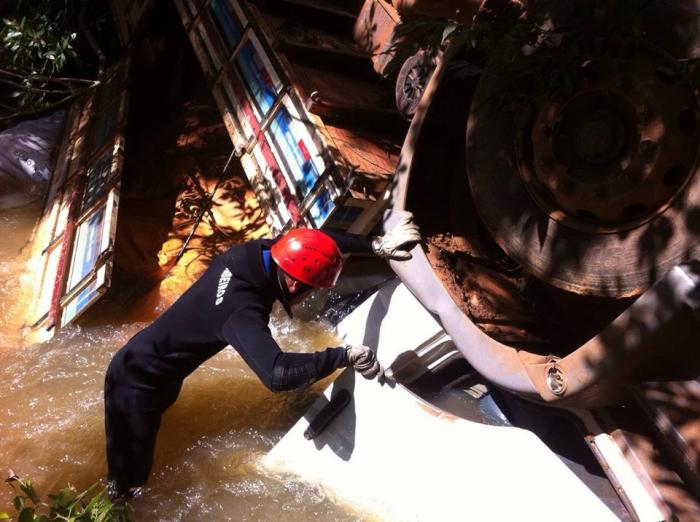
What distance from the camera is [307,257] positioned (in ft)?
8.57

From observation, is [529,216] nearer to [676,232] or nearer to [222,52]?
[676,232]

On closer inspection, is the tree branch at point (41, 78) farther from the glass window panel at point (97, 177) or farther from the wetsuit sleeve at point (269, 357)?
the wetsuit sleeve at point (269, 357)

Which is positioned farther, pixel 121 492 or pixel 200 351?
pixel 121 492

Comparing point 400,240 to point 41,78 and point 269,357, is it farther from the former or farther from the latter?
point 41,78

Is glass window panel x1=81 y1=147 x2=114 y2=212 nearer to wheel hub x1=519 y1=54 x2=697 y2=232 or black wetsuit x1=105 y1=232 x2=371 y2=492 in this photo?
black wetsuit x1=105 y1=232 x2=371 y2=492

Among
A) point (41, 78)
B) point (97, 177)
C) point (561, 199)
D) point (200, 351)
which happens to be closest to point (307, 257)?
point (200, 351)

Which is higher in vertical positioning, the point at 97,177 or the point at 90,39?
the point at 90,39

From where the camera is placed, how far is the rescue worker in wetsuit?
8.21 feet

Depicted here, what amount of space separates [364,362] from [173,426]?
66.9 inches

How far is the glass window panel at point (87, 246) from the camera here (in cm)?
432

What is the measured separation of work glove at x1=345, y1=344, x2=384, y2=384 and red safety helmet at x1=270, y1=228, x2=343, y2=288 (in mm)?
352

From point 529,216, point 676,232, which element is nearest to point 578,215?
point 529,216

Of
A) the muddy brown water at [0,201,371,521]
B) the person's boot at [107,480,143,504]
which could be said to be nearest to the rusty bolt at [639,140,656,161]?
the muddy brown water at [0,201,371,521]

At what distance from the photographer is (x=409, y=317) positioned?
3031mm
